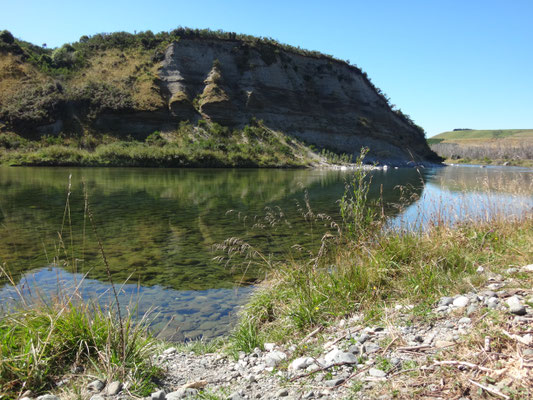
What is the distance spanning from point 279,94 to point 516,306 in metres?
73.2

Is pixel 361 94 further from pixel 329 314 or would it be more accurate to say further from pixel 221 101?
pixel 329 314

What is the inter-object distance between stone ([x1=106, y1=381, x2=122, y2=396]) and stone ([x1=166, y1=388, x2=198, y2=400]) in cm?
44

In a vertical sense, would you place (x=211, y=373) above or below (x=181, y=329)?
above

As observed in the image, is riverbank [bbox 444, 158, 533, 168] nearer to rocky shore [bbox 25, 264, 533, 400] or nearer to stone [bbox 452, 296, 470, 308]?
stone [bbox 452, 296, 470, 308]

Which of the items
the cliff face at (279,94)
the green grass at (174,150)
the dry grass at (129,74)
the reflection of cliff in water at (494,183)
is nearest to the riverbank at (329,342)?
the reflection of cliff in water at (494,183)

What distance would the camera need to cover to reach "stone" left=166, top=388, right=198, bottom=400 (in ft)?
9.86

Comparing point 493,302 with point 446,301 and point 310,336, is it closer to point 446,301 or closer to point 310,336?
point 446,301

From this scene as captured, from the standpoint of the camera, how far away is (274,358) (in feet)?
12.3

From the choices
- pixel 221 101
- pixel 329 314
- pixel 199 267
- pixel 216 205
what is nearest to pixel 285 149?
pixel 221 101

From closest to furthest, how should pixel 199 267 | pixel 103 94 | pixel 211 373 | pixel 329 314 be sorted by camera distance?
pixel 211 373, pixel 329 314, pixel 199 267, pixel 103 94

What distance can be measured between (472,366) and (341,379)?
1004mm

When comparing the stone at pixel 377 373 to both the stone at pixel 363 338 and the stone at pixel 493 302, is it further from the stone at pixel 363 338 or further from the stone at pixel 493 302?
the stone at pixel 493 302

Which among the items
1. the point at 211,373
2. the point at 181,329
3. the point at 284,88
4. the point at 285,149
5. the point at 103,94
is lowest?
the point at 181,329

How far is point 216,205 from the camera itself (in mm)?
18281
